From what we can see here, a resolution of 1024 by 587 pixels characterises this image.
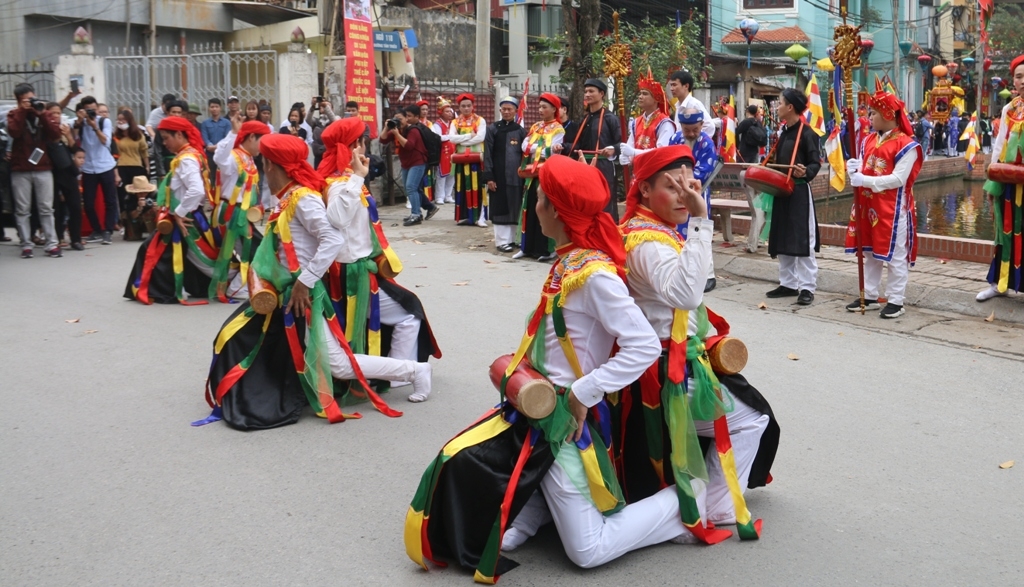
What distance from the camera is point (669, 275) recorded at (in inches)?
141

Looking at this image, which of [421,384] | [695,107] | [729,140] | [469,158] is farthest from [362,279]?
[729,140]

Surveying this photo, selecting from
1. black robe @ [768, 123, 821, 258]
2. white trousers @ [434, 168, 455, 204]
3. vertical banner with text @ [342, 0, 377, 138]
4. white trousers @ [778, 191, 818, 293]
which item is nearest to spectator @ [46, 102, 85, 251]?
vertical banner with text @ [342, 0, 377, 138]

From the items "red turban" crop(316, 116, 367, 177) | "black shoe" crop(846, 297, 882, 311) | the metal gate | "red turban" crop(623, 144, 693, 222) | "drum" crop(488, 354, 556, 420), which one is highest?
the metal gate

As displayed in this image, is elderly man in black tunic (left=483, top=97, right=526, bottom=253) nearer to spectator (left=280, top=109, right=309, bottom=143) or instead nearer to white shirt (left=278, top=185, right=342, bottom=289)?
spectator (left=280, top=109, right=309, bottom=143)

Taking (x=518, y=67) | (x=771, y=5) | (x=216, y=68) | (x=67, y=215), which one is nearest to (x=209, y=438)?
(x=67, y=215)

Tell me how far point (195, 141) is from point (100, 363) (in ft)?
9.11

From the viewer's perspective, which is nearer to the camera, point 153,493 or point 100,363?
point 153,493

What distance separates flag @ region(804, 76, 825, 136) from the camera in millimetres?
8734

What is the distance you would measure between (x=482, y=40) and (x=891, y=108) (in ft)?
50.9

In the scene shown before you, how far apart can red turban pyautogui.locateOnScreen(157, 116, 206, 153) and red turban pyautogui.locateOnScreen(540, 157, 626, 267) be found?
6.12m

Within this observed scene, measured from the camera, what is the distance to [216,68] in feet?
56.5

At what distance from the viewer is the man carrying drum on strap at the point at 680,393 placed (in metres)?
3.65

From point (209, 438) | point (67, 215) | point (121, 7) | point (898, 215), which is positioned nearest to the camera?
point (209, 438)

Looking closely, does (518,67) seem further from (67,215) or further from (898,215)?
(898,215)
